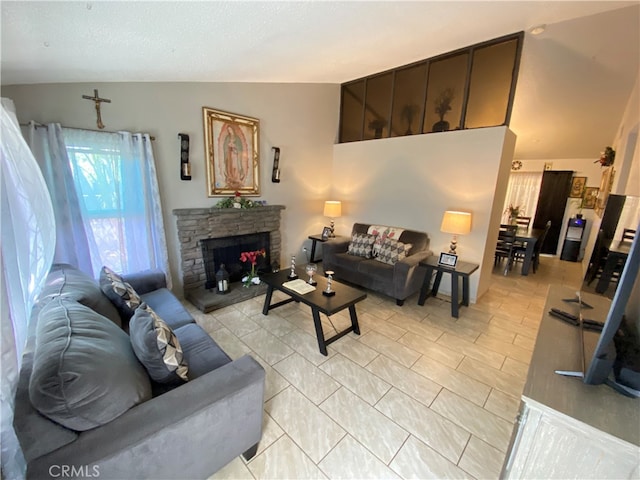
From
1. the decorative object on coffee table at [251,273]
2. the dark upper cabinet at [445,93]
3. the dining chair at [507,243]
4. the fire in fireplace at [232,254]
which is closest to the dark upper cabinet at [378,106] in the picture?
the dark upper cabinet at [445,93]

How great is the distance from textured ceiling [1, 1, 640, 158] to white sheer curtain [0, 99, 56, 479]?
59 cm

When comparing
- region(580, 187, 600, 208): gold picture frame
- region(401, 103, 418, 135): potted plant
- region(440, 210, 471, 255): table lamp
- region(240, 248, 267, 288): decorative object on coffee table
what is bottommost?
region(240, 248, 267, 288): decorative object on coffee table

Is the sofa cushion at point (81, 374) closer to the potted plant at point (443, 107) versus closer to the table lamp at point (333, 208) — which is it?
the table lamp at point (333, 208)

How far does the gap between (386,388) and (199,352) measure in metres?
1.37

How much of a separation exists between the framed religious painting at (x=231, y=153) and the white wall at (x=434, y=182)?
1671 mm

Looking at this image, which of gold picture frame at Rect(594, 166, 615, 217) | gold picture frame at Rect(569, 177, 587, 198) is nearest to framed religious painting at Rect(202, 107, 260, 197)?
gold picture frame at Rect(594, 166, 615, 217)

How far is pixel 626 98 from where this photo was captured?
3.49m

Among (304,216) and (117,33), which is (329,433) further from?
(304,216)

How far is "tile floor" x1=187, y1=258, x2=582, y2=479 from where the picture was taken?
55.7 inches

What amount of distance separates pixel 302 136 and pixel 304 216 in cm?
134

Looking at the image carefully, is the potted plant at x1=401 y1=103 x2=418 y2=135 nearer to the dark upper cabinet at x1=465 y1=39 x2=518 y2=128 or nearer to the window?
the dark upper cabinet at x1=465 y1=39 x2=518 y2=128

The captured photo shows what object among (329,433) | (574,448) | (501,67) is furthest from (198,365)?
(501,67)

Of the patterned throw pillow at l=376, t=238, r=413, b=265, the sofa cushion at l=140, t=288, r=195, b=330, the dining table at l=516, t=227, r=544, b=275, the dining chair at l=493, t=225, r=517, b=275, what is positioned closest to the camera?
the sofa cushion at l=140, t=288, r=195, b=330

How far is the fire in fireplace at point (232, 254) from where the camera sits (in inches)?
135
